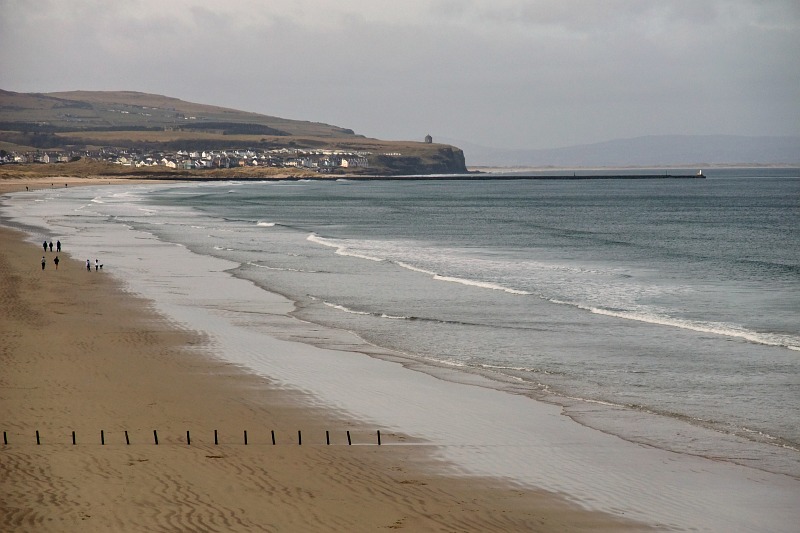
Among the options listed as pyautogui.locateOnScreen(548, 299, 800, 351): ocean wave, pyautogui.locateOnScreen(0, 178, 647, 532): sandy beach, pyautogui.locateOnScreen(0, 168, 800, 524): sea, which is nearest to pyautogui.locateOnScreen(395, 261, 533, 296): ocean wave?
pyautogui.locateOnScreen(0, 168, 800, 524): sea

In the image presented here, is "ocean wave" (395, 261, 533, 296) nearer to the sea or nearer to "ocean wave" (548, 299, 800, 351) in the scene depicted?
the sea

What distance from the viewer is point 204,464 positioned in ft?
46.6

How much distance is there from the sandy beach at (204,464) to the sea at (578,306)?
14.7ft

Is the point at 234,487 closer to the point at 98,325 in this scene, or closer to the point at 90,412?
the point at 90,412

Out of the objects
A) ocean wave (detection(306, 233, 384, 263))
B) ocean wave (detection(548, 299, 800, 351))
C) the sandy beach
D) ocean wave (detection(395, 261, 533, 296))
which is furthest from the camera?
ocean wave (detection(306, 233, 384, 263))

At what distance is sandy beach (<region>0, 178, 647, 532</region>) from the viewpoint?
12031 mm

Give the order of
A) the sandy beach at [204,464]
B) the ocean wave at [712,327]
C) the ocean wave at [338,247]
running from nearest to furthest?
1. the sandy beach at [204,464]
2. the ocean wave at [712,327]
3. the ocean wave at [338,247]

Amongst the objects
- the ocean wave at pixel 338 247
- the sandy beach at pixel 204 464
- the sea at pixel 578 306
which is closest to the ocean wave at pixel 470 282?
the sea at pixel 578 306

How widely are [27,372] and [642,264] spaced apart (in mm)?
34863

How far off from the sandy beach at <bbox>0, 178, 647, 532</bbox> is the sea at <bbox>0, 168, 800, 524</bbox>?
4.47m

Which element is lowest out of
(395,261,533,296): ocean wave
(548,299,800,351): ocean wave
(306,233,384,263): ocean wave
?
(306,233,384,263): ocean wave

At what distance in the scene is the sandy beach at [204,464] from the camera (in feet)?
39.5

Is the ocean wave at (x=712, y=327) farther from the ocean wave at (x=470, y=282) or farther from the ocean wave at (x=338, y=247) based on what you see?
the ocean wave at (x=338, y=247)

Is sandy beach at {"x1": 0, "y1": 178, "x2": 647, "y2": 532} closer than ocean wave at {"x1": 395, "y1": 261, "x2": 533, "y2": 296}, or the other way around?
sandy beach at {"x1": 0, "y1": 178, "x2": 647, "y2": 532}
